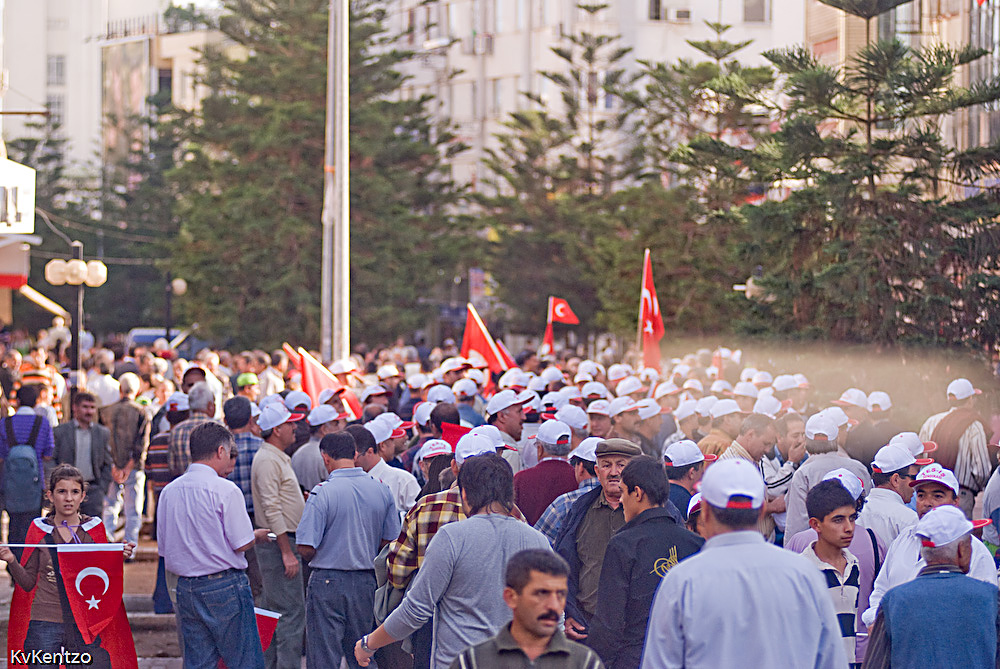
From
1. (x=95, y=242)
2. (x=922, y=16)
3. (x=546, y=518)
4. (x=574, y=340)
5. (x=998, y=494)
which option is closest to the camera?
(x=546, y=518)

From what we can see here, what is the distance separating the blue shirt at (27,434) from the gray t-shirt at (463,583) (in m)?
6.41

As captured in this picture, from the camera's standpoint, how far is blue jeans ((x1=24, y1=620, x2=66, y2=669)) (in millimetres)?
7086

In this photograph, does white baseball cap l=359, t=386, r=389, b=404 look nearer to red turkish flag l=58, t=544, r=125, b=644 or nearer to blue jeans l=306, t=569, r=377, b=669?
blue jeans l=306, t=569, r=377, b=669

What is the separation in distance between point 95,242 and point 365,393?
54.1 m

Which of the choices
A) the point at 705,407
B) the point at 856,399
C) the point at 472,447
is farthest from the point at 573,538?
the point at 856,399

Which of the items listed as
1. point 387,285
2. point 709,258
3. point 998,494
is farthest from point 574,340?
point 998,494

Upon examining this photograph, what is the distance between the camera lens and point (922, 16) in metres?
27.3

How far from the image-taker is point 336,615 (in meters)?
7.60

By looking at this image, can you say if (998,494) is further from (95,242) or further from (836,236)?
(95,242)

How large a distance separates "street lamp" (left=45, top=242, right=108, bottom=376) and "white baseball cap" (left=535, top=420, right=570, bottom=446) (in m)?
9.83

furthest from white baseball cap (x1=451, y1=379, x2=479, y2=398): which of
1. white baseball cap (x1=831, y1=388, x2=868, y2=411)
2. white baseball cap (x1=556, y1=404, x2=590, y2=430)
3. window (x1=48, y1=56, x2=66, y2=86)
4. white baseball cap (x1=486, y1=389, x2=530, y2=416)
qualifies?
window (x1=48, y1=56, x2=66, y2=86)

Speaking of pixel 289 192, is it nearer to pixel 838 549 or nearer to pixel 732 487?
pixel 838 549

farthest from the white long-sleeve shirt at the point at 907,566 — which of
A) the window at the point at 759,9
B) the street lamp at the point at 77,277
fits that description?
the window at the point at 759,9

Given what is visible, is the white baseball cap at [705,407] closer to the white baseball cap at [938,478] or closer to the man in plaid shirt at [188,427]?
the man in plaid shirt at [188,427]
